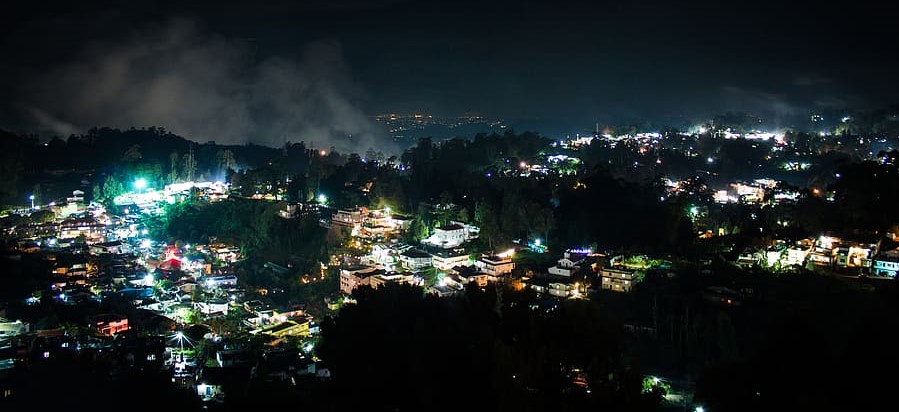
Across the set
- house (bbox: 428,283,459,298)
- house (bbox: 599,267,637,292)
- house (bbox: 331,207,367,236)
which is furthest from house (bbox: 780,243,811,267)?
house (bbox: 331,207,367,236)

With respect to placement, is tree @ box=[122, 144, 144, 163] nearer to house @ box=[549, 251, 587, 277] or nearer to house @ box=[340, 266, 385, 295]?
house @ box=[340, 266, 385, 295]

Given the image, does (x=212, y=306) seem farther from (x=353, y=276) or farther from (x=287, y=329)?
(x=353, y=276)

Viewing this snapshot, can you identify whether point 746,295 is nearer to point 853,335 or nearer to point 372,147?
point 853,335

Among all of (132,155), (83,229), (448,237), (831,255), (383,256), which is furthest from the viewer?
(132,155)

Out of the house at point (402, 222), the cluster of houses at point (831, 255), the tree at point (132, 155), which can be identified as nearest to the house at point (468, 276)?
the house at point (402, 222)

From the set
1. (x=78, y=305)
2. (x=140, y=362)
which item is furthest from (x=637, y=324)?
(x=78, y=305)


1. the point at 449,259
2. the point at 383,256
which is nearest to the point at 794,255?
the point at 449,259
